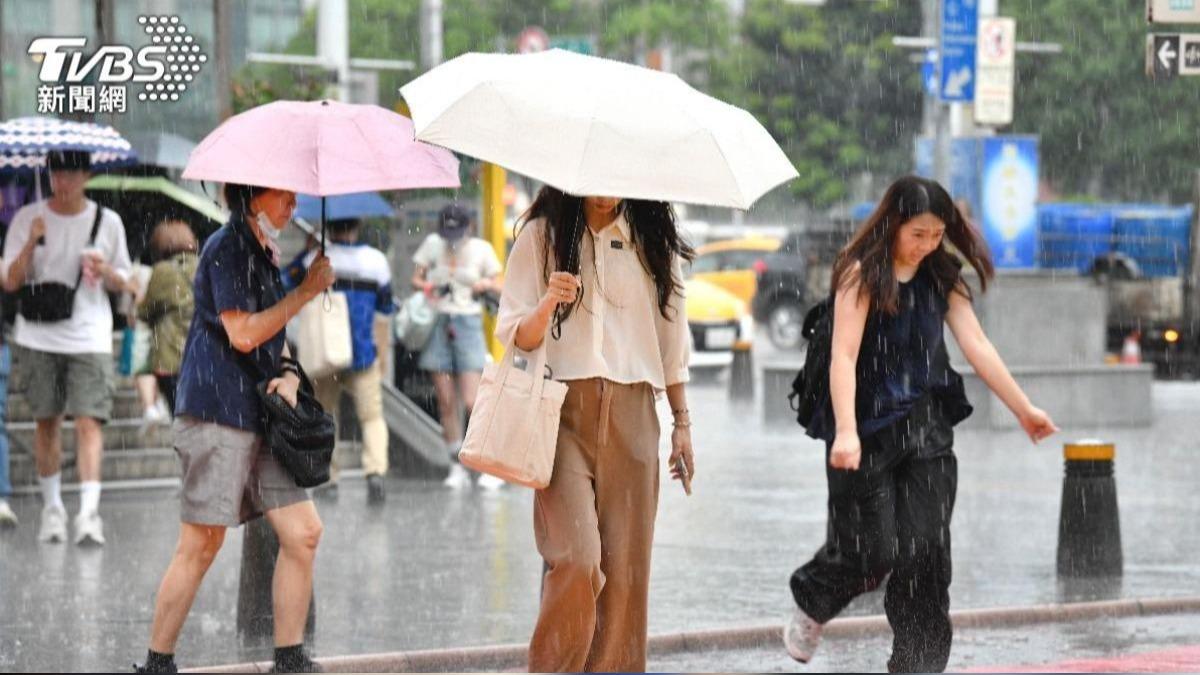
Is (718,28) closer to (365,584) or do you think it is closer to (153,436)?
(153,436)

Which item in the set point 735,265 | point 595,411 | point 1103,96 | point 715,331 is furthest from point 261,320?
point 1103,96

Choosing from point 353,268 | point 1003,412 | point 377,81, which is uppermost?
point 377,81

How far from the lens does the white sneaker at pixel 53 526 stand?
38.5 feet

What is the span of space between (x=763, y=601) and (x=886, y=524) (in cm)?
269

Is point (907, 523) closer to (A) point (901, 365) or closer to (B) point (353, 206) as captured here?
(A) point (901, 365)

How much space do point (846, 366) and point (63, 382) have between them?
5329 mm

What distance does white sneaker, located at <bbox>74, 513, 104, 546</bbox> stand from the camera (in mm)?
11656

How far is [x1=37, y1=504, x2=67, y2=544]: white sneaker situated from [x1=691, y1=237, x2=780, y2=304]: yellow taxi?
91.2ft

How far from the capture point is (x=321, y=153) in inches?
283

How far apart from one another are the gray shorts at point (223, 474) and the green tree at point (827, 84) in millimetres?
46136

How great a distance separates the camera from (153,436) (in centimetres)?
1509

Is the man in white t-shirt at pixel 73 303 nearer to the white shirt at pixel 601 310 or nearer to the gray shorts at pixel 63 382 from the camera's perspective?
the gray shorts at pixel 63 382

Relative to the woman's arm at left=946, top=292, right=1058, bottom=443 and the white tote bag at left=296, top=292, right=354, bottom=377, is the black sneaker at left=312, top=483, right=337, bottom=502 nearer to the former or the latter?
the white tote bag at left=296, top=292, right=354, bottom=377

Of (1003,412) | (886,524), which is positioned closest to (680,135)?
(886,524)
